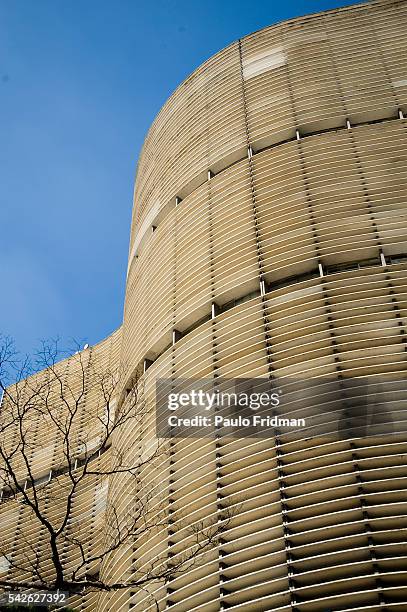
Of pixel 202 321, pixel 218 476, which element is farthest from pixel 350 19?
pixel 218 476

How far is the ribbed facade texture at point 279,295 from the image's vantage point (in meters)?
8.20

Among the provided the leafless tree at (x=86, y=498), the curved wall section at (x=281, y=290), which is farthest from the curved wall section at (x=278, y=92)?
the leafless tree at (x=86, y=498)

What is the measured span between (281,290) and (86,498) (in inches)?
307

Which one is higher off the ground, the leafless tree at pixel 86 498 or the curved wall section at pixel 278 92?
the curved wall section at pixel 278 92

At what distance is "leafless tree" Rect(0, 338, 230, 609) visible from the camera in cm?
767

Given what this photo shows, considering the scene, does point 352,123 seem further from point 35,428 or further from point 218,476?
point 35,428

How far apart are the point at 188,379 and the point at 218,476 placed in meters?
2.16

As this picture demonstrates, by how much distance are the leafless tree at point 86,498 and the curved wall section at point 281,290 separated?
21 centimetres

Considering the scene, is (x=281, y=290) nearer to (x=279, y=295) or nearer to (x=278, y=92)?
(x=279, y=295)

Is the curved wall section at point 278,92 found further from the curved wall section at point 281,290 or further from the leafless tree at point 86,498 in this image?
the leafless tree at point 86,498

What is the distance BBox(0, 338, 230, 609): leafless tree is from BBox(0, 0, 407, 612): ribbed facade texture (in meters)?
0.14

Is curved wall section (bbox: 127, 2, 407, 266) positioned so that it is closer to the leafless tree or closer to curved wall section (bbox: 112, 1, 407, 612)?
curved wall section (bbox: 112, 1, 407, 612)

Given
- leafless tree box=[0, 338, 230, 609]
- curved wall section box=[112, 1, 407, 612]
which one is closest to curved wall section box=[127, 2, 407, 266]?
curved wall section box=[112, 1, 407, 612]

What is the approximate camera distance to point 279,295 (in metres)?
11.2
